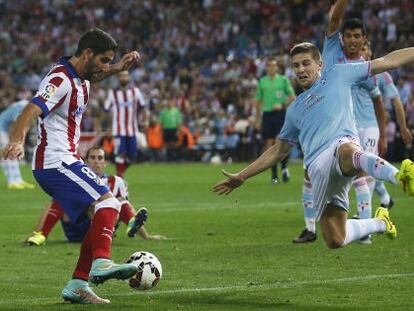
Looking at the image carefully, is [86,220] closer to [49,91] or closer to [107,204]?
[107,204]

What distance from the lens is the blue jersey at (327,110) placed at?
30.2ft

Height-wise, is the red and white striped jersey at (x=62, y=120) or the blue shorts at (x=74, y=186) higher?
the red and white striped jersey at (x=62, y=120)

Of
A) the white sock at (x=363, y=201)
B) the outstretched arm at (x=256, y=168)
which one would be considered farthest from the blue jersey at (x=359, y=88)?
the outstretched arm at (x=256, y=168)

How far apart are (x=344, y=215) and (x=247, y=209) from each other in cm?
867

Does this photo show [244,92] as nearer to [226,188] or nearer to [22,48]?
[22,48]

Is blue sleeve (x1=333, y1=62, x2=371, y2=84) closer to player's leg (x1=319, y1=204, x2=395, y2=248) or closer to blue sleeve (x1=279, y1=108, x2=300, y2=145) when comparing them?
blue sleeve (x1=279, y1=108, x2=300, y2=145)

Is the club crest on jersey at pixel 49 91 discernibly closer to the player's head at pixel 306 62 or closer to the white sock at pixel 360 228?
the player's head at pixel 306 62

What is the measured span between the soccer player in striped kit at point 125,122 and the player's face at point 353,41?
10.2 meters

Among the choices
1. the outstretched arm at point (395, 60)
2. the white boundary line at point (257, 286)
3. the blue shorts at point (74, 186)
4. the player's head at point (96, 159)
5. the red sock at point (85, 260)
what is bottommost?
the white boundary line at point (257, 286)

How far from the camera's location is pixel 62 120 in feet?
28.4

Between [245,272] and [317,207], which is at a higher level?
[317,207]

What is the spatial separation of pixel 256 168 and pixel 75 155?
177 cm

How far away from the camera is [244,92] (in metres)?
37.7

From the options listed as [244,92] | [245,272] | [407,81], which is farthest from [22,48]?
[245,272]
